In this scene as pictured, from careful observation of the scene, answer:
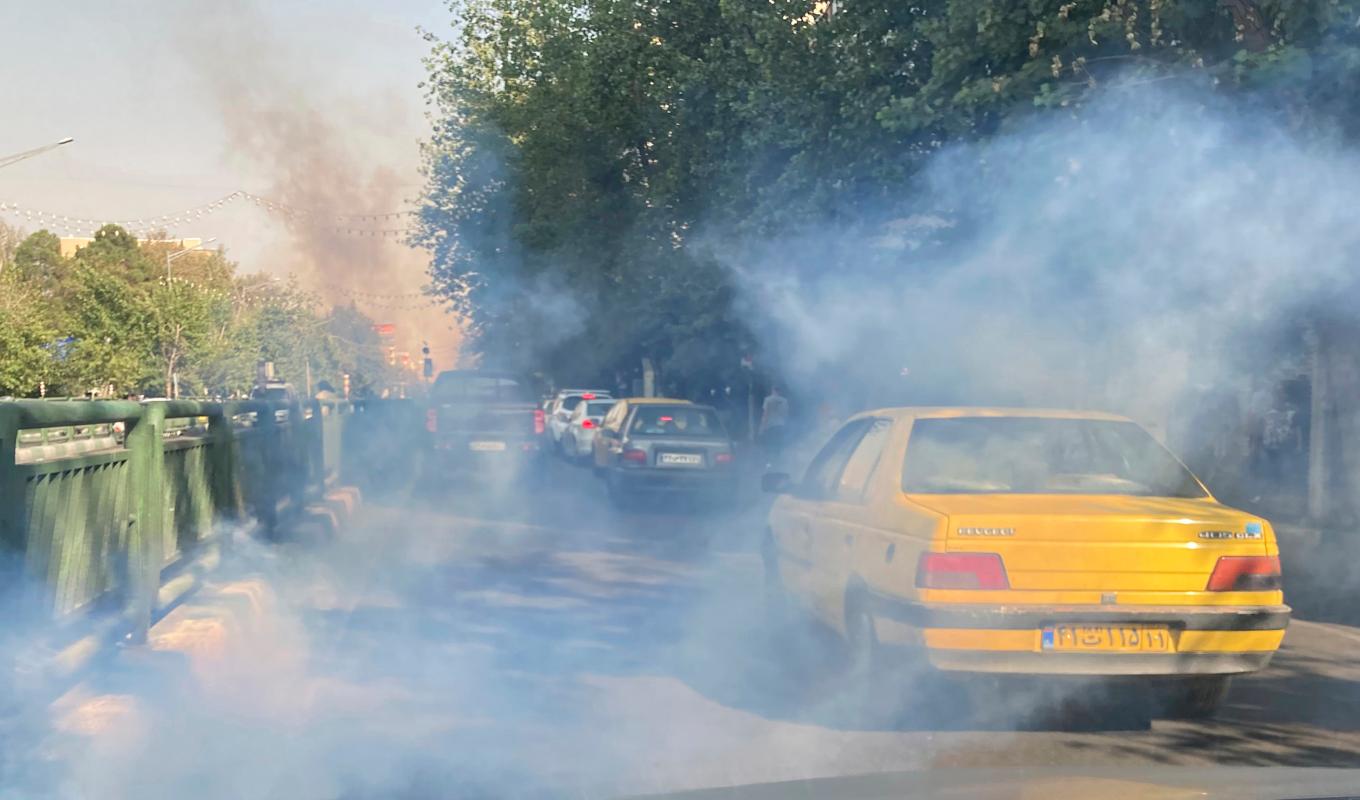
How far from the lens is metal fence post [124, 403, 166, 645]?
6727mm

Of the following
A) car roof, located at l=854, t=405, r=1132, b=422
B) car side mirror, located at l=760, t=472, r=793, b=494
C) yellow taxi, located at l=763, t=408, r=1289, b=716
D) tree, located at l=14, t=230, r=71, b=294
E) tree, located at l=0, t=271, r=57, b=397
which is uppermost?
tree, located at l=14, t=230, r=71, b=294

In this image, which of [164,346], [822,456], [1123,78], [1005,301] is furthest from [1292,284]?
[164,346]

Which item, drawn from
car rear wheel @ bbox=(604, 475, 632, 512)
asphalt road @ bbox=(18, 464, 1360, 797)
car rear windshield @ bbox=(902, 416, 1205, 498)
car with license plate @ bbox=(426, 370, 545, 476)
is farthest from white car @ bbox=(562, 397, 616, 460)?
car rear windshield @ bbox=(902, 416, 1205, 498)

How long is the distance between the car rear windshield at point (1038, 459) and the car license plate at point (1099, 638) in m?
0.80

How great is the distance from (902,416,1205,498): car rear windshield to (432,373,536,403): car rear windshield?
17466 mm

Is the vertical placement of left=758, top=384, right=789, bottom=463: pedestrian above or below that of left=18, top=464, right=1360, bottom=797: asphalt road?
above

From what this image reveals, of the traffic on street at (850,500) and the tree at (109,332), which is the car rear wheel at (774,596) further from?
the tree at (109,332)

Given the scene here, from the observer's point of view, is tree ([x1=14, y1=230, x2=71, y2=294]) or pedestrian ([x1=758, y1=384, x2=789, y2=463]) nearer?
pedestrian ([x1=758, y1=384, x2=789, y2=463])

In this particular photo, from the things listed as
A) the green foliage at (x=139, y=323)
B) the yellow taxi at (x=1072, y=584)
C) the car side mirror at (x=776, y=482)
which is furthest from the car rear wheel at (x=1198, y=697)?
the green foliage at (x=139, y=323)

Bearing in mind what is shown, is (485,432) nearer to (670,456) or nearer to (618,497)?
(618,497)

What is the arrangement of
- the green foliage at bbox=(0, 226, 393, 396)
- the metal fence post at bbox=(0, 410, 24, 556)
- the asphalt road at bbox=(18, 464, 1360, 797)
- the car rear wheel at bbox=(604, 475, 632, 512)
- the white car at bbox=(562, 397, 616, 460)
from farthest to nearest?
the green foliage at bbox=(0, 226, 393, 396)
the white car at bbox=(562, 397, 616, 460)
the car rear wheel at bbox=(604, 475, 632, 512)
the asphalt road at bbox=(18, 464, 1360, 797)
the metal fence post at bbox=(0, 410, 24, 556)

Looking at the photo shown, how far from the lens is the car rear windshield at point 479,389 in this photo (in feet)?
78.5

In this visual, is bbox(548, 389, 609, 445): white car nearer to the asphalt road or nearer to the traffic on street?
the traffic on street

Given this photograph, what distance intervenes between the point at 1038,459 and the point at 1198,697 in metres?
1.29
